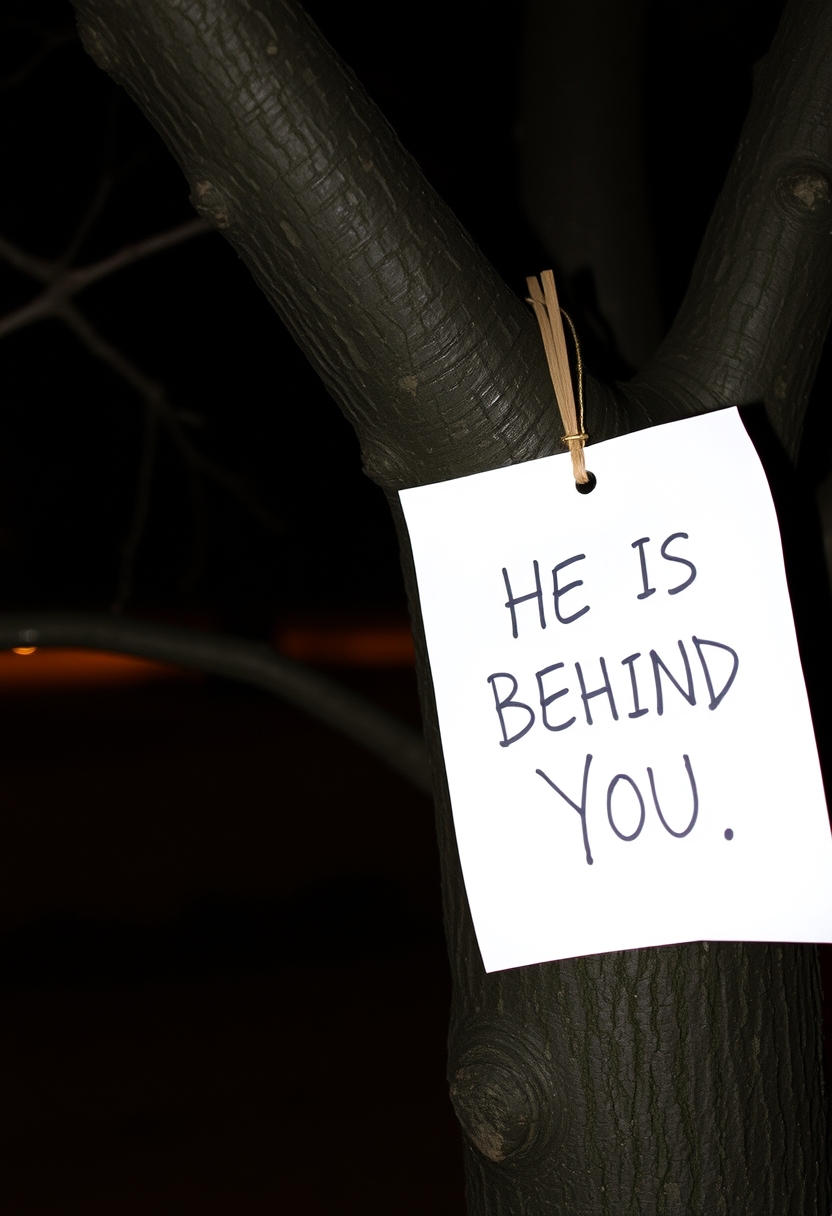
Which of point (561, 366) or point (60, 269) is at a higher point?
point (60, 269)

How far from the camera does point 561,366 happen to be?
0.60 meters

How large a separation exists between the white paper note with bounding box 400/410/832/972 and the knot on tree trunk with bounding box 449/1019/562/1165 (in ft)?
0.26

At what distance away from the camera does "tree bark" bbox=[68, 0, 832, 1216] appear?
574mm

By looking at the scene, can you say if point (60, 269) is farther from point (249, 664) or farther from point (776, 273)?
point (776, 273)

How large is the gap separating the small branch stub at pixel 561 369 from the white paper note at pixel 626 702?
0.01 meters

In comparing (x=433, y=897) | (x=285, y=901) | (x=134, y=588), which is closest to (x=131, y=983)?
(x=285, y=901)

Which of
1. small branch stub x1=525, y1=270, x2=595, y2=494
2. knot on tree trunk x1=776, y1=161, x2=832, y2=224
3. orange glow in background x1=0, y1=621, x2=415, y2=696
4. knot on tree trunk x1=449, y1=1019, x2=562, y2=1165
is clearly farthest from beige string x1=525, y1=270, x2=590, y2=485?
orange glow in background x1=0, y1=621, x2=415, y2=696

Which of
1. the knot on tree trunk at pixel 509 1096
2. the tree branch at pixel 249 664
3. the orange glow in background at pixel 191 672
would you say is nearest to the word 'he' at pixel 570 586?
the knot on tree trunk at pixel 509 1096

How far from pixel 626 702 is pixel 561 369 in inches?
7.9

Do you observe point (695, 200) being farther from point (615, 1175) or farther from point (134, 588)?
point (134, 588)

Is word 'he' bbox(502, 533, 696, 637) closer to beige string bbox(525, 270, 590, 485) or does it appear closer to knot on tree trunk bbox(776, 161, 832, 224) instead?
beige string bbox(525, 270, 590, 485)

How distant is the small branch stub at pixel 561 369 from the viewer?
23.2 inches

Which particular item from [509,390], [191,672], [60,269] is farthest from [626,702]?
[191,672]

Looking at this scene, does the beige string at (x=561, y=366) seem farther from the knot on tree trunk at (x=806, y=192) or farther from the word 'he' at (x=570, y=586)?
the knot on tree trunk at (x=806, y=192)
